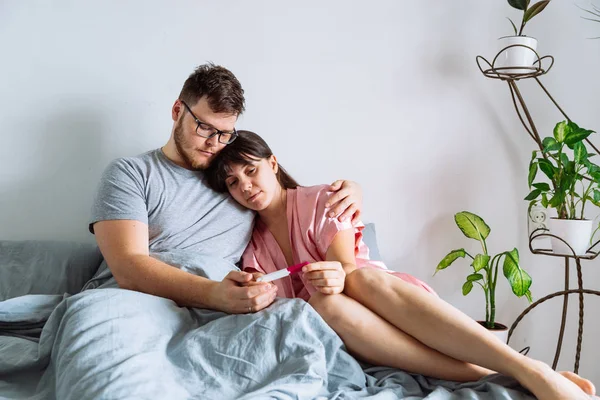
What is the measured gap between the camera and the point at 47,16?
6.34ft

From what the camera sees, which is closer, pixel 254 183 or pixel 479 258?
pixel 254 183

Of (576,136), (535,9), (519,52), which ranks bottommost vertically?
(576,136)

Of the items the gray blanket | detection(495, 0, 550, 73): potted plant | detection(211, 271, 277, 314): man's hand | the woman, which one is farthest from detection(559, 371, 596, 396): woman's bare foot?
detection(495, 0, 550, 73): potted plant

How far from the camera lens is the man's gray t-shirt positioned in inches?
65.7

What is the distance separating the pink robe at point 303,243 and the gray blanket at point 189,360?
1.02 feet

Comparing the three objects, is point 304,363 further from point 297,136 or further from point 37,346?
point 297,136

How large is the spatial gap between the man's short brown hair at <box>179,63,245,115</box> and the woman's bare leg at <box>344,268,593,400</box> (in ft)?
2.05

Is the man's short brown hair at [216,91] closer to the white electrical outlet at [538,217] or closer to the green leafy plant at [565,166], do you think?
the green leafy plant at [565,166]

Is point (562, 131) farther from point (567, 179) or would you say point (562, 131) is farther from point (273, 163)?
point (273, 163)

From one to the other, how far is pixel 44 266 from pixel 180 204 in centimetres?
44

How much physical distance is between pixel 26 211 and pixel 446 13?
1.69 metres

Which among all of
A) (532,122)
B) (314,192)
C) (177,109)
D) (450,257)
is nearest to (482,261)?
(450,257)

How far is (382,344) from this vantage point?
1.36 m

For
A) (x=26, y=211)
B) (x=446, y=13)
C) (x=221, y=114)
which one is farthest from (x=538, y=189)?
(x=26, y=211)
